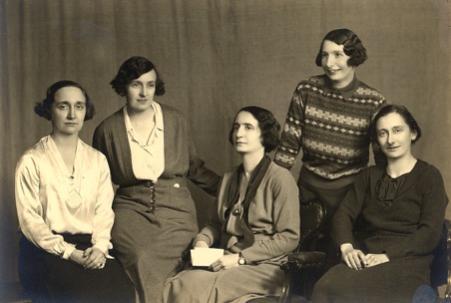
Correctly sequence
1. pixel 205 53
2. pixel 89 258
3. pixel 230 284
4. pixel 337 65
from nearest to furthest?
pixel 230 284
pixel 89 258
pixel 337 65
pixel 205 53

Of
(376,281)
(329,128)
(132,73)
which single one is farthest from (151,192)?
(376,281)

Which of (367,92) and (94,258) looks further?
(367,92)

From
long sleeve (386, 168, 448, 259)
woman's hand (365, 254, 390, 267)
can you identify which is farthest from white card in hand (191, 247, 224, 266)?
long sleeve (386, 168, 448, 259)

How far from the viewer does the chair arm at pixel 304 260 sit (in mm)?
3340

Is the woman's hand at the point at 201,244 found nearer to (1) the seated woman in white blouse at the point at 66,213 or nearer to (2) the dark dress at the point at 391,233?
(1) the seated woman in white blouse at the point at 66,213

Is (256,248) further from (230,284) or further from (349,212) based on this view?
(349,212)

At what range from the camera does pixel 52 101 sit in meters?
3.58

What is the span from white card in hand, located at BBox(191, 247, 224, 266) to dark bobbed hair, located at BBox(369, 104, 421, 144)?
840 mm

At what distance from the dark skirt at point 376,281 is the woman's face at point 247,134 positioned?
0.63 metres

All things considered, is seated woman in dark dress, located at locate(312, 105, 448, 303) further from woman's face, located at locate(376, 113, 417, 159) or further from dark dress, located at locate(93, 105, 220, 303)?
dark dress, located at locate(93, 105, 220, 303)

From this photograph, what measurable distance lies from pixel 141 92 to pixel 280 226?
34.5 inches

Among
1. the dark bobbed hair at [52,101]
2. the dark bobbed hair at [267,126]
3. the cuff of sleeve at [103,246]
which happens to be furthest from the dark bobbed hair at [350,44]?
the cuff of sleeve at [103,246]

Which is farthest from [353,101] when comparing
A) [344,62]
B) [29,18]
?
[29,18]

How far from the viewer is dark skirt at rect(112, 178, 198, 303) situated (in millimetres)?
3453
